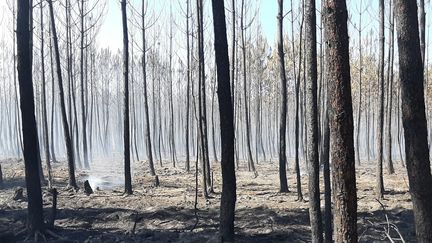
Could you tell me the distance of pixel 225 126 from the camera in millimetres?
7551

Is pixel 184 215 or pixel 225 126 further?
pixel 184 215

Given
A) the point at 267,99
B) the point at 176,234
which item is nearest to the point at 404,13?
the point at 176,234

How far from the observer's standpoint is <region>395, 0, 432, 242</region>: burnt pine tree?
5.06 metres

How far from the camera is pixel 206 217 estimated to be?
32.8 feet

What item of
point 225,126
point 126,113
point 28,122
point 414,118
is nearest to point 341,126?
point 414,118

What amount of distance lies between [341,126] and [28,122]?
657 centimetres

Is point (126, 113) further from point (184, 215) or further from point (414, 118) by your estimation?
point (414, 118)

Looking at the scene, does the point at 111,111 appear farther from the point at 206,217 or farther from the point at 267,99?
the point at 206,217

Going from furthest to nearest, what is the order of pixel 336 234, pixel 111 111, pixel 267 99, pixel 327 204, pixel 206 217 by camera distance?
pixel 111 111 → pixel 267 99 → pixel 206 217 → pixel 327 204 → pixel 336 234

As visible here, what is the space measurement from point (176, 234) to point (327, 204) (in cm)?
321

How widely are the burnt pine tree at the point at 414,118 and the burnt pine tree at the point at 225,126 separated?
3.13 m

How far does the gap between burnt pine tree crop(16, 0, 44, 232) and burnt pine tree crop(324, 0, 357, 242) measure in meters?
6.42

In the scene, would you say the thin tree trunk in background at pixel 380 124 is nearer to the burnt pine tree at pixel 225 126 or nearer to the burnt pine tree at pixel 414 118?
the burnt pine tree at pixel 225 126

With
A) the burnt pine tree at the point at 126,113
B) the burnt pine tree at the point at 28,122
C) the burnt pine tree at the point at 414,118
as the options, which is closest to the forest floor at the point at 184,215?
the burnt pine tree at the point at 126,113
